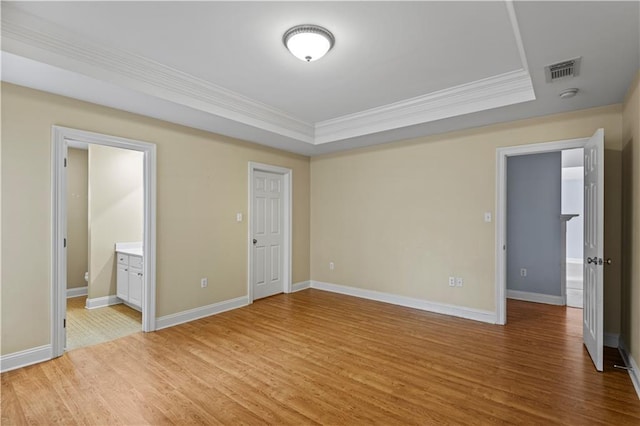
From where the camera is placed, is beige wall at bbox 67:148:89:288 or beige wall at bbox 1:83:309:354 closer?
beige wall at bbox 1:83:309:354

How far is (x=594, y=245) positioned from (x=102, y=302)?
20.5 ft

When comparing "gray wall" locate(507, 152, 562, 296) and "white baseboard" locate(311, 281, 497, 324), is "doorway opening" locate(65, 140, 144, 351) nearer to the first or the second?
"white baseboard" locate(311, 281, 497, 324)

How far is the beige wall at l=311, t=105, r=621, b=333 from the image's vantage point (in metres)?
3.44

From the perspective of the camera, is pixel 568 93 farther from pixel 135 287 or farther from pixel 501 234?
pixel 135 287

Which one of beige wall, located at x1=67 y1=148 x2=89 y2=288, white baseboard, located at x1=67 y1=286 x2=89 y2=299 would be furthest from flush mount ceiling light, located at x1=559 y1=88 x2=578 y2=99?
white baseboard, located at x1=67 y1=286 x2=89 y2=299

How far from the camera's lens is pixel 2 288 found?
2.64 m

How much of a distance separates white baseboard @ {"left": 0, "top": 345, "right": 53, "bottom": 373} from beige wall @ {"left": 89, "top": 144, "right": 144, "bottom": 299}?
1.90 meters

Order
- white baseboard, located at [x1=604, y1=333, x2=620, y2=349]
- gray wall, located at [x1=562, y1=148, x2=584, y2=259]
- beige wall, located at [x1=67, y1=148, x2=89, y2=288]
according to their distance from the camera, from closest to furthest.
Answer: white baseboard, located at [x1=604, y1=333, x2=620, y2=349] < beige wall, located at [x1=67, y1=148, x2=89, y2=288] < gray wall, located at [x1=562, y1=148, x2=584, y2=259]

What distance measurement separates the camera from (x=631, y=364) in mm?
2631

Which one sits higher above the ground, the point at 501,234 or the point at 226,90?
the point at 226,90

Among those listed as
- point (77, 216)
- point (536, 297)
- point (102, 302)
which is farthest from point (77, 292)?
point (536, 297)

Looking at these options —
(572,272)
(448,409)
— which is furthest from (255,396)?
(572,272)

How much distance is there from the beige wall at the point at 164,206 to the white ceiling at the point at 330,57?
0.88 ft

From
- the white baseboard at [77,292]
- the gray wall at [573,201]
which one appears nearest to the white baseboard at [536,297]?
the gray wall at [573,201]
